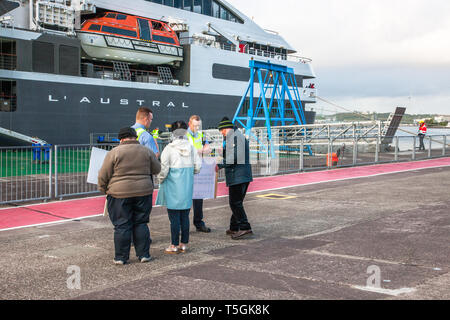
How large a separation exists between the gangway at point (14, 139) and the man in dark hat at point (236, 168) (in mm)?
17013

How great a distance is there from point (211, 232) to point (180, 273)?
247cm

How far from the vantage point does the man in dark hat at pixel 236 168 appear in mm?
7062

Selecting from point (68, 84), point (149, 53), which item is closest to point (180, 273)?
point (68, 84)

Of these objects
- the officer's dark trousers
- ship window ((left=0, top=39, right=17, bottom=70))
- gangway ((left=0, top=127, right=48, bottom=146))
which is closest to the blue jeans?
the officer's dark trousers

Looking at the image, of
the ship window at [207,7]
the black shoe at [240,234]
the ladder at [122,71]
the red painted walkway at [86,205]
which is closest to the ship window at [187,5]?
the ship window at [207,7]

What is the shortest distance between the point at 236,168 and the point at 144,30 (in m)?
23.5

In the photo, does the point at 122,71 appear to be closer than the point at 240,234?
No

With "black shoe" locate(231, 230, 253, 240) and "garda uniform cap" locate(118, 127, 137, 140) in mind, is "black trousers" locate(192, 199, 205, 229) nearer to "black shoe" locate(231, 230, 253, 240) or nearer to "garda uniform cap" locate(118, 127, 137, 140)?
"black shoe" locate(231, 230, 253, 240)

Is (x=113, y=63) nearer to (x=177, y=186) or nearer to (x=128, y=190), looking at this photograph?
(x=177, y=186)

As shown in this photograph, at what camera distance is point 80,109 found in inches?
1014

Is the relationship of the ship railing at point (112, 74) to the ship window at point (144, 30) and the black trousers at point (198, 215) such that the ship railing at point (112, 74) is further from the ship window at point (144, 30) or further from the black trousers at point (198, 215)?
the black trousers at point (198, 215)

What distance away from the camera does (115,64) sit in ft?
94.2

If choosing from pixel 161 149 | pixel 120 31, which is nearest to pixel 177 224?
pixel 161 149

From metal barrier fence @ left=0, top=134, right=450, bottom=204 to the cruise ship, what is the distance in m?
3.82
